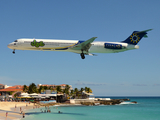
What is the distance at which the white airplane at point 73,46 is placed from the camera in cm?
4031

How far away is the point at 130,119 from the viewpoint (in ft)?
214

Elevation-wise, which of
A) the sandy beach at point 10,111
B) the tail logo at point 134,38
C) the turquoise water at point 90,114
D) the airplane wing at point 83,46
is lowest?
the turquoise water at point 90,114

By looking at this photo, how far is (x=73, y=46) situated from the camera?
135 feet

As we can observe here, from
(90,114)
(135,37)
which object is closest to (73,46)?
(135,37)

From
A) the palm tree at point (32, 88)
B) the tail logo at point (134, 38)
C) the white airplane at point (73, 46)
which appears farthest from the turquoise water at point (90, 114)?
the palm tree at point (32, 88)

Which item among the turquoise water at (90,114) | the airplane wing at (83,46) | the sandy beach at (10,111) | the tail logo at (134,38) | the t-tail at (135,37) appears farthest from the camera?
the turquoise water at (90,114)

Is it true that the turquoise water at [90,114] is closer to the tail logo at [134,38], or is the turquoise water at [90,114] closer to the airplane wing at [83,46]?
the airplane wing at [83,46]

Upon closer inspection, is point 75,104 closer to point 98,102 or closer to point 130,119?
point 98,102

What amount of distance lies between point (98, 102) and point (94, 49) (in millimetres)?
72475

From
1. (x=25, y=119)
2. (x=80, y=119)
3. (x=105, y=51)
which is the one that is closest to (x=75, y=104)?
(x=80, y=119)

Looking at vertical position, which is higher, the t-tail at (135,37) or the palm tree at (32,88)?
the t-tail at (135,37)

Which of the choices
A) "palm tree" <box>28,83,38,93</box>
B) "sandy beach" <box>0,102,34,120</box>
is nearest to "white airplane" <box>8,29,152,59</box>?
"sandy beach" <box>0,102,34,120</box>

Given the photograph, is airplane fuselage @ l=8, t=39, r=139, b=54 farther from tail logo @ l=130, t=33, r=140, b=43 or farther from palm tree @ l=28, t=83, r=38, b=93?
palm tree @ l=28, t=83, r=38, b=93

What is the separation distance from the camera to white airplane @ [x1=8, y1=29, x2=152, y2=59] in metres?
40.3
